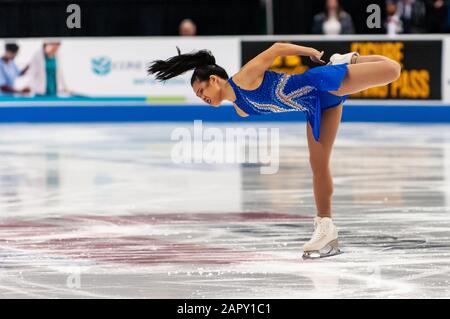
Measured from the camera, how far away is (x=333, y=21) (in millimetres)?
13039

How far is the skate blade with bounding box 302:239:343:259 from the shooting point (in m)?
5.30

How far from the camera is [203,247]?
221 inches

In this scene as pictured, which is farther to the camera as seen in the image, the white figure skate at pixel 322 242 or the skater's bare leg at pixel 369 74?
the white figure skate at pixel 322 242

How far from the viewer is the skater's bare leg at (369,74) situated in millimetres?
5031

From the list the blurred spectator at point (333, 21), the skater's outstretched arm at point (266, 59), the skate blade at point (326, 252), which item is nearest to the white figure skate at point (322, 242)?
the skate blade at point (326, 252)

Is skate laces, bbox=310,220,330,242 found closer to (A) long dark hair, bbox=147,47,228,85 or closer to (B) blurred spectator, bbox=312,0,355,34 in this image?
(A) long dark hair, bbox=147,47,228,85

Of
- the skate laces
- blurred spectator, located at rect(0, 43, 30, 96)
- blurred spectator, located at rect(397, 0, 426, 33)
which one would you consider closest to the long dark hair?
the skate laces

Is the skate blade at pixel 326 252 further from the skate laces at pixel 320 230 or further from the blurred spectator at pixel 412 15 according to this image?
the blurred spectator at pixel 412 15

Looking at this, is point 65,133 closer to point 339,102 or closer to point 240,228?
point 240,228

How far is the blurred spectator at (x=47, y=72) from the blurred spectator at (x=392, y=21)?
4101 millimetres

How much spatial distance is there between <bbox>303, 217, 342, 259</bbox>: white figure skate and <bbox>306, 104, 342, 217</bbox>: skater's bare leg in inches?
2.0
